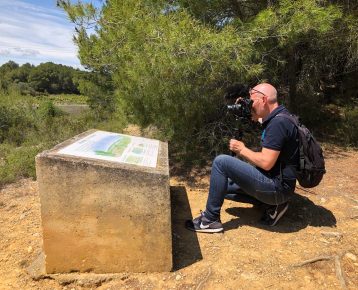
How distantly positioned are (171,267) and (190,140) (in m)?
2.86

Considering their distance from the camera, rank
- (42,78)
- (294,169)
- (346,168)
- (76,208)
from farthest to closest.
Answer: (42,78) → (346,168) → (294,169) → (76,208)

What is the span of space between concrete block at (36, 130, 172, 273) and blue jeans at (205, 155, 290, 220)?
25.7 inches

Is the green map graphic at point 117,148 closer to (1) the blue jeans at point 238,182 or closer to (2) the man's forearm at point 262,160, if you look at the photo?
(1) the blue jeans at point 238,182

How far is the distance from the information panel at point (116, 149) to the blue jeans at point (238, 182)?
22.7 inches

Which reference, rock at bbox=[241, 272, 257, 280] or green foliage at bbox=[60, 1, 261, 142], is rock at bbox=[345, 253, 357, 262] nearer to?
rock at bbox=[241, 272, 257, 280]

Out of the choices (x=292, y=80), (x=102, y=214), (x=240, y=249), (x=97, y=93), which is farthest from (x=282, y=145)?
(x=97, y=93)

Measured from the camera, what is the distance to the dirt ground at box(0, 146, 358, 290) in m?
2.94

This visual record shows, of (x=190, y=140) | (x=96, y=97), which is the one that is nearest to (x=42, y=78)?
(x=96, y=97)

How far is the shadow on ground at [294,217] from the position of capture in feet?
12.4

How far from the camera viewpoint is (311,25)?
4887 millimetres

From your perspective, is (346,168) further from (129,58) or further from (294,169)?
(129,58)

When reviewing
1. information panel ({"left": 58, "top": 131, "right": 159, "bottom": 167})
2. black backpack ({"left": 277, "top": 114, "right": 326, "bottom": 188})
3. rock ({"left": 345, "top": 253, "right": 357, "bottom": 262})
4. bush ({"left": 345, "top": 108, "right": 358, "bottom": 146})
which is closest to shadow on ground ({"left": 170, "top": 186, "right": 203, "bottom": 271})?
information panel ({"left": 58, "top": 131, "right": 159, "bottom": 167})

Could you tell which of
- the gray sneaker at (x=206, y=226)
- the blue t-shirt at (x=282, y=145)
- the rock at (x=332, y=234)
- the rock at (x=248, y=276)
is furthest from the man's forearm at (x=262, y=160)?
the rock at (x=332, y=234)

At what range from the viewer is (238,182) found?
11.4 feet
